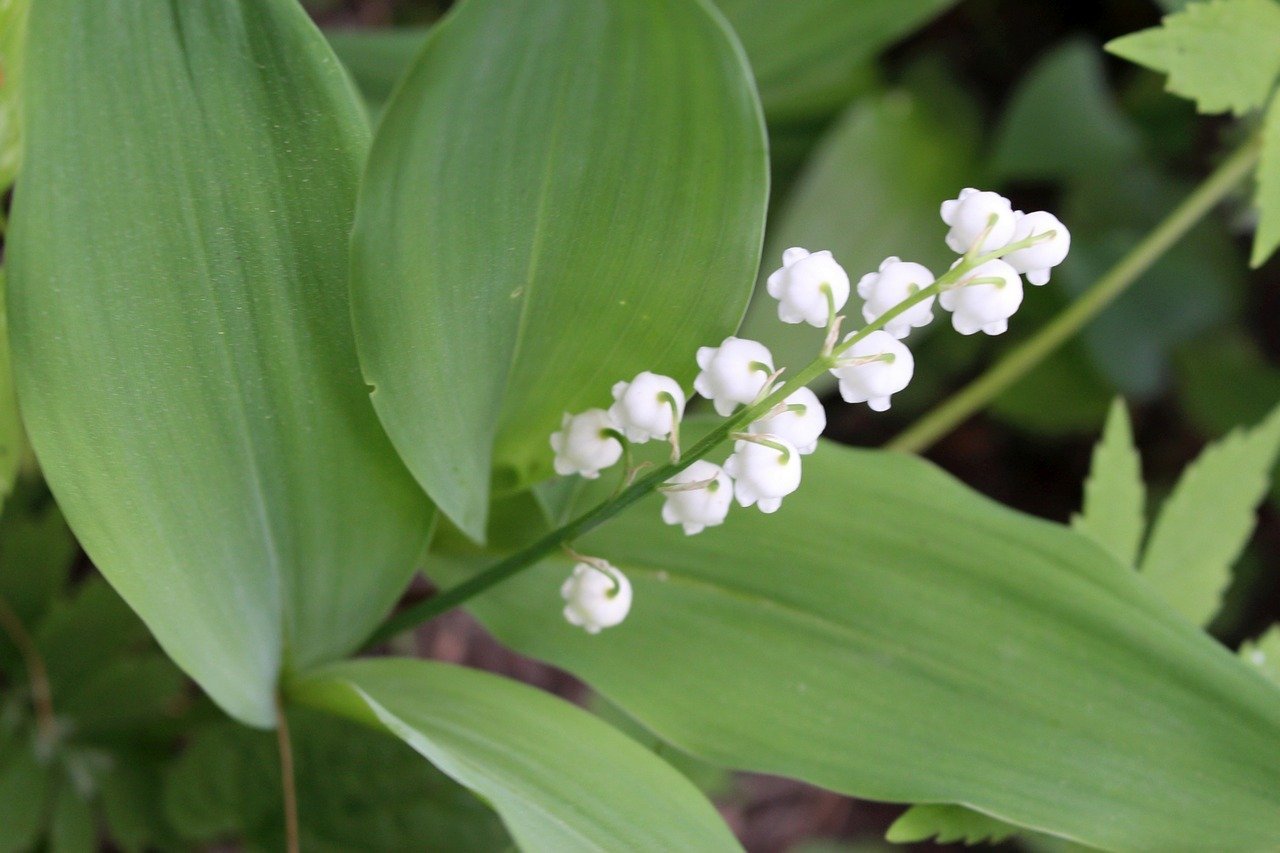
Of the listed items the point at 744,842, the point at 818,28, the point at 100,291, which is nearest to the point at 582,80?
the point at 100,291

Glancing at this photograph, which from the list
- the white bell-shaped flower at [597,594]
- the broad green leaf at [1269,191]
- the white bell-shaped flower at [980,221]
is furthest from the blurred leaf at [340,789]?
the broad green leaf at [1269,191]

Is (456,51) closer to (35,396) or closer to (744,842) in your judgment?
(35,396)

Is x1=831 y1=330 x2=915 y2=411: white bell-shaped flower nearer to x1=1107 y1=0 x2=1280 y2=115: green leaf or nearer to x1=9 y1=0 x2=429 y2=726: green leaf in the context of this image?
x1=9 y1=0 x2=429 y2=726: green leaf

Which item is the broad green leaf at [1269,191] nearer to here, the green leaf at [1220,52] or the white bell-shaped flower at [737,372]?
the green leaf at [1220,52]

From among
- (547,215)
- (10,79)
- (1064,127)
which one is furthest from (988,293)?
(1064,127)

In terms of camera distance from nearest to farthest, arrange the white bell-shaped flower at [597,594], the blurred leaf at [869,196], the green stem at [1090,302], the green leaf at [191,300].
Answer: the green leaf at [191,300], the white bell-shaped flower at [597,594], the green stem at [1090,302], the blurred leaf at [869,196]

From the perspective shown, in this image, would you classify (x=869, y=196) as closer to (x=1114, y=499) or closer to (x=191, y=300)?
(x=1114, y=499)
